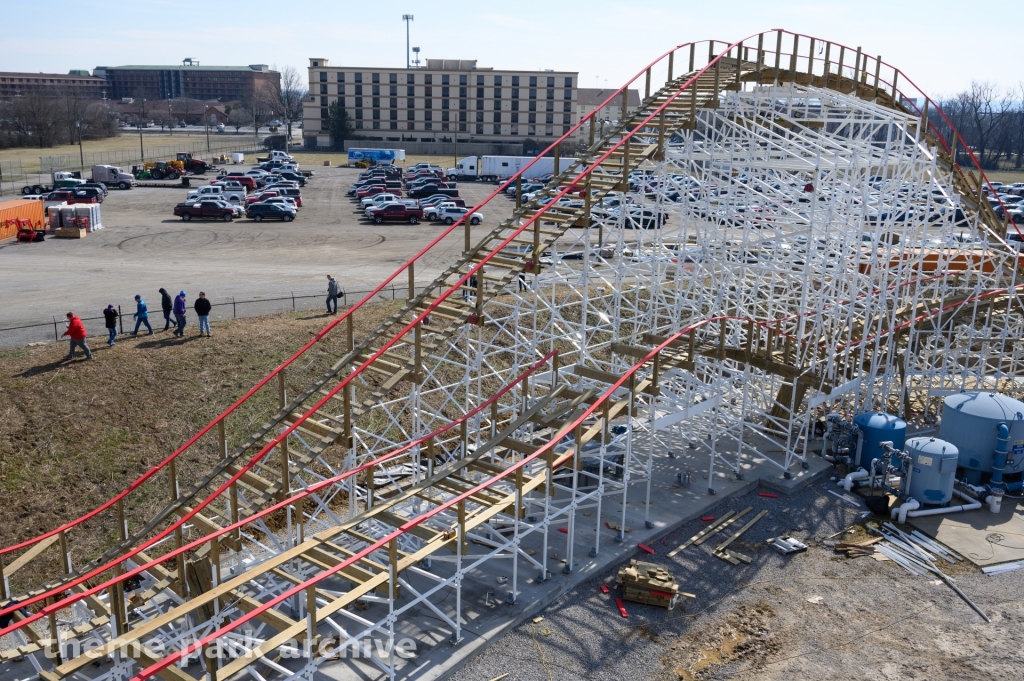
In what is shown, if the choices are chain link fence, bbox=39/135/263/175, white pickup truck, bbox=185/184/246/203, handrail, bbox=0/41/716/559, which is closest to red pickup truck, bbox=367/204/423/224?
white pickup truck, bbox=185/184/246/203

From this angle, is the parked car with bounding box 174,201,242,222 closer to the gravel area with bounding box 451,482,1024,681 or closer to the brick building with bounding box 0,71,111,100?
the gravel area with bounding box 451,482,1024,681

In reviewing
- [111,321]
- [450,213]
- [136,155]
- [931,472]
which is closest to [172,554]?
[111,321]

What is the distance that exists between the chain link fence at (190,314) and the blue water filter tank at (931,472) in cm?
1698

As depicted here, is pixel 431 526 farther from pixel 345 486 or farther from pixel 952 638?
pixel 952 638

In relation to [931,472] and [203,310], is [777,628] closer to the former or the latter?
[931,472]

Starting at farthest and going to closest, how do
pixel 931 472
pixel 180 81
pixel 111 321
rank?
1. pixel 180 81
2. pixel 111 321
3. pixel 931 472

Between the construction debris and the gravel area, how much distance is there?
16 centimetres

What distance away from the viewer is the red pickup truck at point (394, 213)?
156 ft

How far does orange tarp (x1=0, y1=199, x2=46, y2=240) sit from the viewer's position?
38156 millimetres

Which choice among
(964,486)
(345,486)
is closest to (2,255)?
(345,486)

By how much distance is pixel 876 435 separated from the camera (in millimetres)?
19219

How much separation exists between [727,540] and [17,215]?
35.7 meters

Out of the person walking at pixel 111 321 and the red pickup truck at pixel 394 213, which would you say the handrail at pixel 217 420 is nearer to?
the person walking at pixel 111 321

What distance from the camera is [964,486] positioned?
62.1 ft
